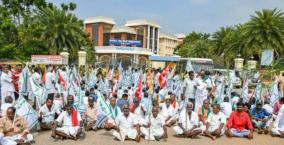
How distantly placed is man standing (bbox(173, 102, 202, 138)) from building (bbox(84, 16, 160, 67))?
4785 centimetres

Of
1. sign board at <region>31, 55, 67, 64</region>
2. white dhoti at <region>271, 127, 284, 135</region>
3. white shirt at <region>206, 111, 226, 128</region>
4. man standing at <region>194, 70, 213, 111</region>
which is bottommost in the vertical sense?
white dhoti at <region>271, 127, 284, 135</region>

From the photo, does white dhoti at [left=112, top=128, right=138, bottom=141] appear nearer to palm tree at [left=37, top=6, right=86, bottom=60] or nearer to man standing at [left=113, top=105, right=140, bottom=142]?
man standing at [left=113, top=105, right=140, bottom=142]

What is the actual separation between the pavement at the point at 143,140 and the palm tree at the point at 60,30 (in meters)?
25.5

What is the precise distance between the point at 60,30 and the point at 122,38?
38676mm

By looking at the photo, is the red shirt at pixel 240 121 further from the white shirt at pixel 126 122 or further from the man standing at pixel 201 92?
the white shirt at pixel 126 122

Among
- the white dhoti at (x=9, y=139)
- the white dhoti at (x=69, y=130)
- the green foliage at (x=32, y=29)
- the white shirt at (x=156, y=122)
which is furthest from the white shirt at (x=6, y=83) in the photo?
the green foliage at (x=32, y=29)

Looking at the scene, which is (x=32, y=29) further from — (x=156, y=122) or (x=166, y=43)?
(x=166, y=43)

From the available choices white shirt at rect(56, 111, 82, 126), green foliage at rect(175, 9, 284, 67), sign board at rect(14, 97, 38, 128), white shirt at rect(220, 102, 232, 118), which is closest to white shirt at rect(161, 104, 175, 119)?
white shirt at rect(220, 102, 232, 118)

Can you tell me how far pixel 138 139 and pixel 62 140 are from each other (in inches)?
68.2

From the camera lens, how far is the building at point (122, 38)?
207ft

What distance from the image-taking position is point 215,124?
9.23 metres

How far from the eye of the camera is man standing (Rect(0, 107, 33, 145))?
23.9ft

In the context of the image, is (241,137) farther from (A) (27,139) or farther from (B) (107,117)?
(A) (27,139)

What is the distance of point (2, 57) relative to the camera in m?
25.9
